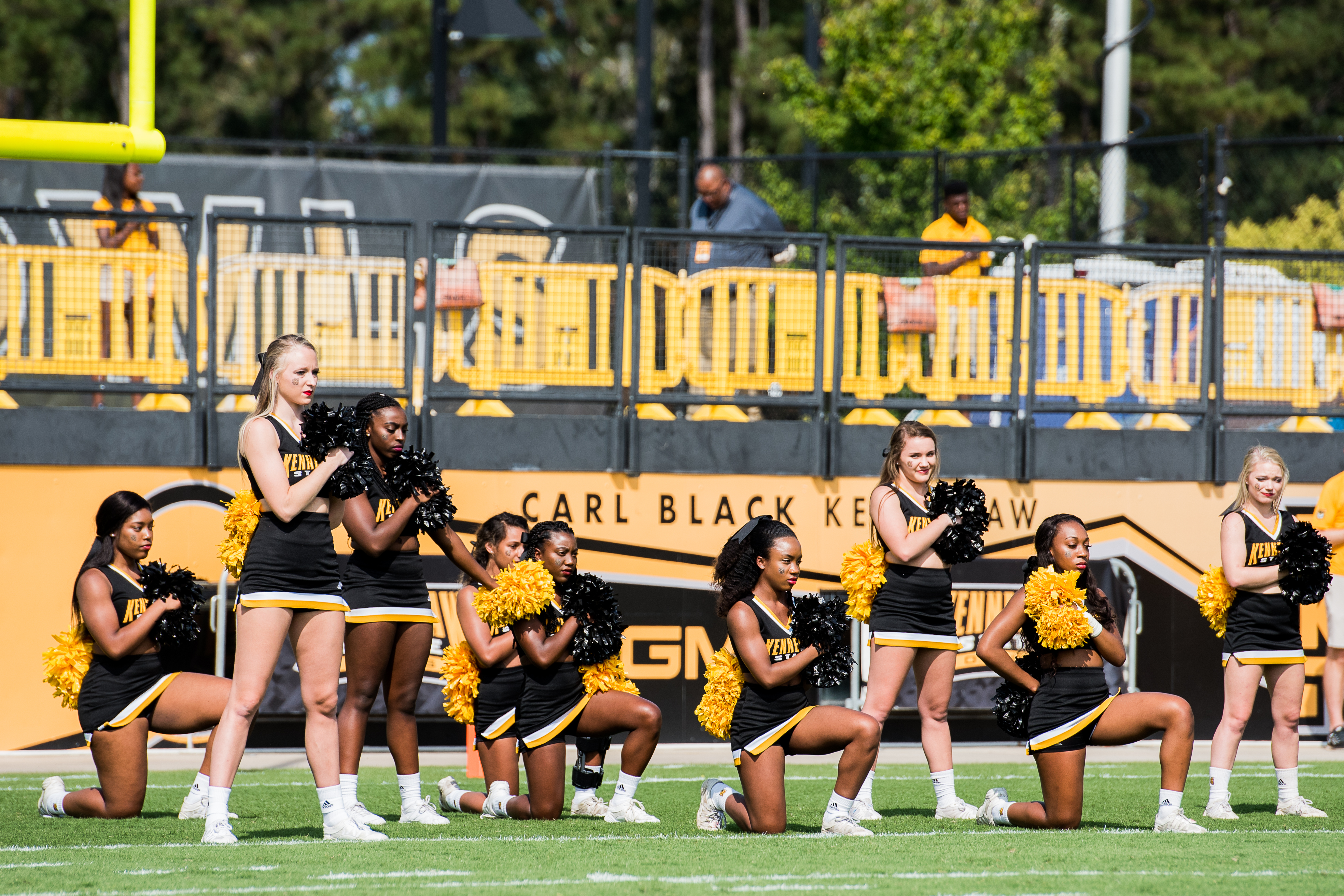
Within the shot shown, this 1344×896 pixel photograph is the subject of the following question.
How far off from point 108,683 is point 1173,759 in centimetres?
459

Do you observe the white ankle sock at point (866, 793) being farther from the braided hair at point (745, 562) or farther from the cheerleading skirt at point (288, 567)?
the cheerleading skirt at point (288, 567)

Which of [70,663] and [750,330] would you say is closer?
[70,663]

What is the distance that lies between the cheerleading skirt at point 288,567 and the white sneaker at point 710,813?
5.93 feet

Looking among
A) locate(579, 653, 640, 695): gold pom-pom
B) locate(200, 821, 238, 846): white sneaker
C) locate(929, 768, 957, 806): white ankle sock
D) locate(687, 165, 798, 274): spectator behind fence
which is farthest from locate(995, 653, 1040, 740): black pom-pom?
locate(687, 165, 798, 274): spectator behind fence

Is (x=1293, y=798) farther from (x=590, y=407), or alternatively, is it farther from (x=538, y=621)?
(x=590, y=407)

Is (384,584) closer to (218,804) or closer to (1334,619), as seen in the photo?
(218,804)

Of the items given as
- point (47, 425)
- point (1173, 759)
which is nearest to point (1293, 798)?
point (1173, 759)

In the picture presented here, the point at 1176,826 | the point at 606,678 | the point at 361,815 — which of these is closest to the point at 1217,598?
the point at 1176,826

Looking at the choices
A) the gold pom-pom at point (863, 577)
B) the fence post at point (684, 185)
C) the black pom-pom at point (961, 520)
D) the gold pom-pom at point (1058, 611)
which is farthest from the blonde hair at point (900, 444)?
A: the fence post at point (684, 185)

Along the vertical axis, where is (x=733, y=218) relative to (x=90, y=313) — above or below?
above

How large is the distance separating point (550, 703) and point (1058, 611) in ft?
7.32

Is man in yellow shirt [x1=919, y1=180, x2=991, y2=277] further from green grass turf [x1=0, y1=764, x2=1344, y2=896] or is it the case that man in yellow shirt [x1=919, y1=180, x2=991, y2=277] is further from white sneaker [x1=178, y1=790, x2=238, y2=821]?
white sneaker [x1=178, y1=790, x2=238, y2=821]

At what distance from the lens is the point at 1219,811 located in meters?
6.53

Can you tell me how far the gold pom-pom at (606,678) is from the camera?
260 inches
